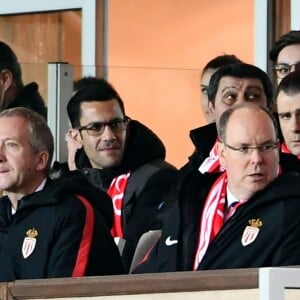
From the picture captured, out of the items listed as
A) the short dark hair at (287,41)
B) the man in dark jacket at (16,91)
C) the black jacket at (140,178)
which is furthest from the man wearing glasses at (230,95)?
the man in dark jacket at (16,91)

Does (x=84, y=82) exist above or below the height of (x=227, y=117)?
above

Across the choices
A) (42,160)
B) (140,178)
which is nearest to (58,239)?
(42,160)

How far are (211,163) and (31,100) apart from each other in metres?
1.58

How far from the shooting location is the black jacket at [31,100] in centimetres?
913

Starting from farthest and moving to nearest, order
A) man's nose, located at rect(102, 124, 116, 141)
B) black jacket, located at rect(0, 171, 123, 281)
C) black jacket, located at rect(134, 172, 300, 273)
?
man's nose, located at rect(102, 124, 116, 141), black jacket, located at rect(0, 171, 123, 281), black jacket, located at rect(134, 172, 300, 273)

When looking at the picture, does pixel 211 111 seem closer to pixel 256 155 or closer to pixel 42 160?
pixel 42 160

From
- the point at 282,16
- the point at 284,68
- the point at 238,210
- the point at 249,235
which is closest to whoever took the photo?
the point at 249,235

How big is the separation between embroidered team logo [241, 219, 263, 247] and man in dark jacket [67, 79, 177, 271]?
126 cm

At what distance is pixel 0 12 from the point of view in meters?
11.5

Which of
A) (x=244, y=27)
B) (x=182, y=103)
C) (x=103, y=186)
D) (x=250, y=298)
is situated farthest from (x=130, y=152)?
(x=250, y=298)

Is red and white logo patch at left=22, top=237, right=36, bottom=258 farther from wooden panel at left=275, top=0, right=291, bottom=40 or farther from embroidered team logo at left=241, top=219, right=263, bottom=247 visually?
wooden panel at left=275, top=0, right=291, bottom=40

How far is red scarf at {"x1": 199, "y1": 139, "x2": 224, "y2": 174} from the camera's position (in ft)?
25.7

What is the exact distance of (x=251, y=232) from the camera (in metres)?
7.01

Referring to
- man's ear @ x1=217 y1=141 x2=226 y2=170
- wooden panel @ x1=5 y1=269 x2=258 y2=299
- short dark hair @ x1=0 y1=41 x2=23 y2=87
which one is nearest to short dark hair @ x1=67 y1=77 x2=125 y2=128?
short dark hair @ x1=0 y1=41 x2=23 y2=87
